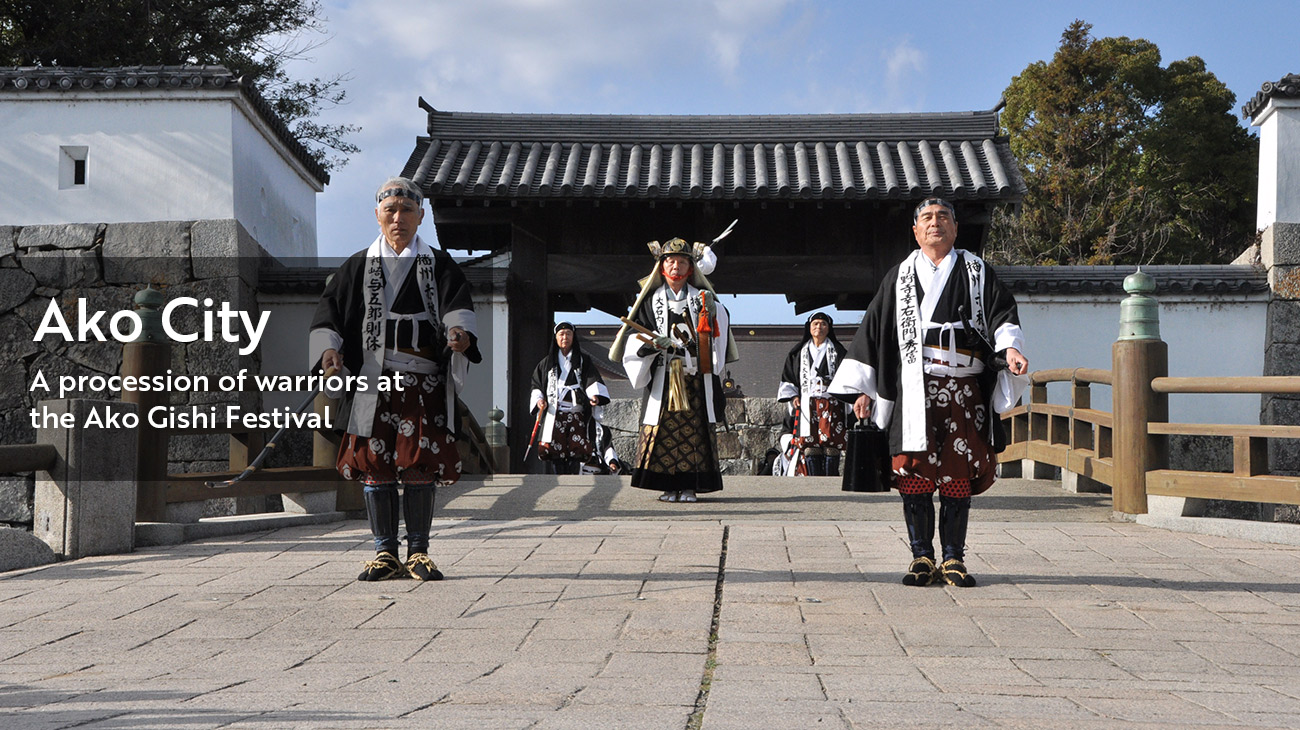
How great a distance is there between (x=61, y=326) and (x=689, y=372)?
6.63 metres

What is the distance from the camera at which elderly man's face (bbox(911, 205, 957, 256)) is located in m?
4.91

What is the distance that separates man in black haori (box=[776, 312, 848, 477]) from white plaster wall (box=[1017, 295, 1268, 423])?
2.12m

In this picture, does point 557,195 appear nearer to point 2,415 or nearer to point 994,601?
point 2,415

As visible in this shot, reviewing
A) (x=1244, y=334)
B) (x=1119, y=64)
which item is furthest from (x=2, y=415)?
(x=1119, y=64)

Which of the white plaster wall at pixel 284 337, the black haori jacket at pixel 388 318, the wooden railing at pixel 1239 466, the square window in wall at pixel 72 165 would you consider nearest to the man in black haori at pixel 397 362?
the black haori jacket at pixel 388 318

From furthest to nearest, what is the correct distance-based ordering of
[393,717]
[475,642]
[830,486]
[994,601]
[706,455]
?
1. [830,486]
2. [706,455]
3. [994,601]
4. [475,642]
5. [393,717]

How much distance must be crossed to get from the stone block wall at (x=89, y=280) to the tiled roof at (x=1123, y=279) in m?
7.39

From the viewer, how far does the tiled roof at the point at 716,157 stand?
10633mm

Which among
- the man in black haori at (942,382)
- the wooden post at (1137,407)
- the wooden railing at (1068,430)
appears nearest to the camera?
the man in black haori at (942,382)

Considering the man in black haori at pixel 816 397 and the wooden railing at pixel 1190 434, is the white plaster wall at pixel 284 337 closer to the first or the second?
the man in black haori at pixel 816 397

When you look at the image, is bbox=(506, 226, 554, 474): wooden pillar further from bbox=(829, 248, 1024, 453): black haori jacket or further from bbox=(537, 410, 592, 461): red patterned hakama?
bbox=(829, 248, 1024, 453): black haori jacket

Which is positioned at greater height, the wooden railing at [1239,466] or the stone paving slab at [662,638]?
the wooden railing at [1239,466]

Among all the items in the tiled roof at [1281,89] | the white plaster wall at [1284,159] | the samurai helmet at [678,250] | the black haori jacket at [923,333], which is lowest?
the black haori jacket at [923,333]

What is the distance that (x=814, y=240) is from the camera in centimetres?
1116
